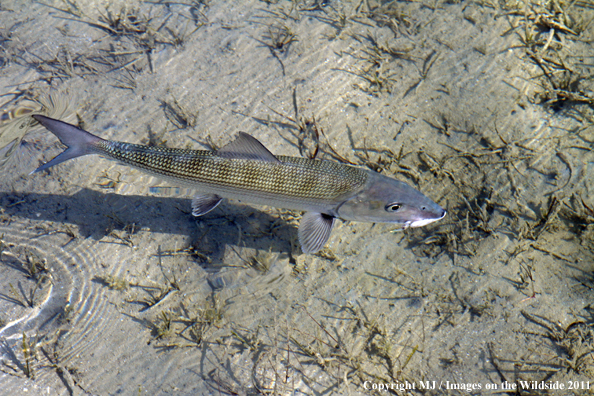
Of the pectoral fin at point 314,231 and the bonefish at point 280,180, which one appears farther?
the pectoral fin at point 314,231

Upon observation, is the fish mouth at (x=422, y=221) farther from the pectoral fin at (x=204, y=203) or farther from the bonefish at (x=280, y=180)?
the pectoral fin at (x=204, y=203)

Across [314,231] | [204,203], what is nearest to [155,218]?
[204,203]

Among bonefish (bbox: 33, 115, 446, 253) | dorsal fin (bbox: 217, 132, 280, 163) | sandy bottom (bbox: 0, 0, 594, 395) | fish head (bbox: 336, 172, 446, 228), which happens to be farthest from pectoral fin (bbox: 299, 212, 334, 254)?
dorsal fin (bbox: 217, 132, 280, 163)

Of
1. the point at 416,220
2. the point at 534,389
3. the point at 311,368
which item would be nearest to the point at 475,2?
the point at 416,220

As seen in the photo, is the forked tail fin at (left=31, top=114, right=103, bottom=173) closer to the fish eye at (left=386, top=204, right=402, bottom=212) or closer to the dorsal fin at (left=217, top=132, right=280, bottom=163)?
the dorsal fin at (left=217, top=132, right=280, bottom=163)

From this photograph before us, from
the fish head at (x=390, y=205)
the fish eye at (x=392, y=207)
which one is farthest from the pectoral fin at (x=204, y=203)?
the fish eye at (x=392, y=207)

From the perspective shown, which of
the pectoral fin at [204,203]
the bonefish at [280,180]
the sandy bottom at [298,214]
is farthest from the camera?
the pectoral fin at [204,203]

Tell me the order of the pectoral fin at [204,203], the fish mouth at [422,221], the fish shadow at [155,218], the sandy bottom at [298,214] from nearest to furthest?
the fish mouth at [422,221]
the sandy bottom at [298,214]
the pectoral fin at [204,203]
the fish shadow at [155,218]

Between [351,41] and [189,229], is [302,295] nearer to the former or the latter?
[189,229]
